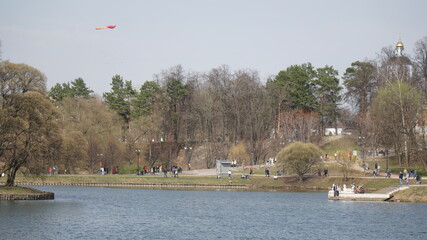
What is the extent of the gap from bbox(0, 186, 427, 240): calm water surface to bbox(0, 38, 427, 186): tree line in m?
32.0

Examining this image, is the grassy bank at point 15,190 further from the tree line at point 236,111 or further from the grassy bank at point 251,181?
the tree line at point 236,111

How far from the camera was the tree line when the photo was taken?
375 feet

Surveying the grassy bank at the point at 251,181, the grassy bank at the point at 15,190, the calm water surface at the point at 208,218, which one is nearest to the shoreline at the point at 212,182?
the grassy bank at the point at 251,181

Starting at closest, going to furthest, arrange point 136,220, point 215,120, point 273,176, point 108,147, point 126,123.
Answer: point 136,220, point 273,176, point 108,147, point 215,120, point 126,123

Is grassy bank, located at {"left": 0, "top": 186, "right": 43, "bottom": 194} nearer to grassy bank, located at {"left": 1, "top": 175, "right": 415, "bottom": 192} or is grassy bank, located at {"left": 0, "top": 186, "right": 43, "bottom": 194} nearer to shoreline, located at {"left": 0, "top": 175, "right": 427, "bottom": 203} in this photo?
grassy bank, located at {"left": 1, "top": 175, "right": 415, "bottom": 192}

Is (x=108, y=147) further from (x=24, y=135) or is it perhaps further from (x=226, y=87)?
(x=24, y=135)

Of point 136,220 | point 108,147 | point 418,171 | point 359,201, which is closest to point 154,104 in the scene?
point 108,147

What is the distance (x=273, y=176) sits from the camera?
97.4 m

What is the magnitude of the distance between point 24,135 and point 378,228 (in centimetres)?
3480

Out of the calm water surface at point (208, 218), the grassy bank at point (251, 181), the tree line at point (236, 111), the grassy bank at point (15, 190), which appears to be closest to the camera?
the calm water surface at point (208, 218)

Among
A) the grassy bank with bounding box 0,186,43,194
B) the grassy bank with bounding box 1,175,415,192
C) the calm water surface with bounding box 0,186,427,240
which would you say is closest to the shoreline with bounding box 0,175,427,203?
the grassy bank with bounding box 1,175,415,192

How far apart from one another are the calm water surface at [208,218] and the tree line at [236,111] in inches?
1259

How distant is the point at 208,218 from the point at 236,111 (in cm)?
7335

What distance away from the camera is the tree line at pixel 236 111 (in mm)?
114250
